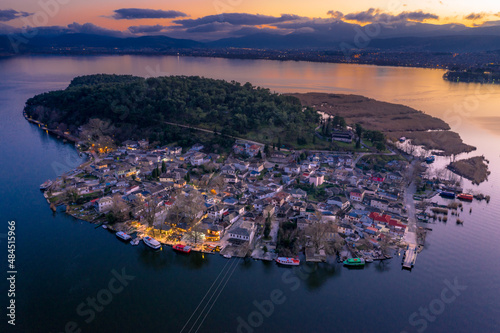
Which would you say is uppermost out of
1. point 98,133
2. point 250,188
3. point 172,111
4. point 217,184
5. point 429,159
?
point 172,111

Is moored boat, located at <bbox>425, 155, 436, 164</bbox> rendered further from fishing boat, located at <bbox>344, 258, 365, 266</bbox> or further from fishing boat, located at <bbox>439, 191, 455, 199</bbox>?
fishing boat, located at <bbox>344, 258, 365, 266</bbox>

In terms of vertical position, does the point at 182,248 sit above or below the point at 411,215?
below

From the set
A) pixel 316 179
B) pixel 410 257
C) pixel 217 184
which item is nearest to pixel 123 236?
pixel 217 184

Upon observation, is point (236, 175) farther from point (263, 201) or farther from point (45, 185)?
point (45, 185)

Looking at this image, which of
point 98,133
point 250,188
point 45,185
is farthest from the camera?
point 98,133

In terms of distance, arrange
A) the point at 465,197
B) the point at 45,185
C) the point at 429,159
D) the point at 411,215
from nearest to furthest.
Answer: the point at 411,215, the point at 465,197, the point at 45,185, the point at 429,159

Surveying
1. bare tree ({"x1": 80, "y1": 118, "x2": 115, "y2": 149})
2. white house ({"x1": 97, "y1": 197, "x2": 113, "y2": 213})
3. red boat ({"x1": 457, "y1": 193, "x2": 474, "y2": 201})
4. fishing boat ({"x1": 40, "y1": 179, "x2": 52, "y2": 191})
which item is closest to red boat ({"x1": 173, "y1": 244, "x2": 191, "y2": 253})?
white house ({"x1": 97, "y1": 197, "x2": 113, "y2": 213})

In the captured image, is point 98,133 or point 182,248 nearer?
point 182,248
